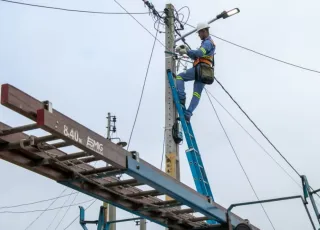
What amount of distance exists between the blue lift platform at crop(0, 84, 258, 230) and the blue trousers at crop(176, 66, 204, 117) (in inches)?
120

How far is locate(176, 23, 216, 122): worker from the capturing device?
1021cm

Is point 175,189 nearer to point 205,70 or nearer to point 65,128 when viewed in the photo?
point 65,128

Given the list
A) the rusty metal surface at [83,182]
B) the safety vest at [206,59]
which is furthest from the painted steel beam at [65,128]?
the safety vest at [206,59]

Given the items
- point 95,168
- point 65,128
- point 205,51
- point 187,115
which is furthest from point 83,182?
point 205,51

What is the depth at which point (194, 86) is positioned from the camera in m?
10.5

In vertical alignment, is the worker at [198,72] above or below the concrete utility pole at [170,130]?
above

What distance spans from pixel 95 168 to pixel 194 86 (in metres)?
4.91

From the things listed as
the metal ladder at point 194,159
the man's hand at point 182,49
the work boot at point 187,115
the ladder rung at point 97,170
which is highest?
the man's hand at point 182,49

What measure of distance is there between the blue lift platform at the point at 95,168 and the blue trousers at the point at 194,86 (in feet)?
9.97

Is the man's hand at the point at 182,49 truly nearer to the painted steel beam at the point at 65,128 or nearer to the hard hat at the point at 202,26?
the hard hat at the point at 202,26

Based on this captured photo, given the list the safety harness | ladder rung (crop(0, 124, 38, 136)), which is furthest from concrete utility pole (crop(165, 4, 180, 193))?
ladder rung (crop(0, 124, 38, 136))

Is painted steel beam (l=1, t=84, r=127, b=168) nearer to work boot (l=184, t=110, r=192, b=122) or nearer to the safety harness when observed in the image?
work boot (l=184, t=110, r=192, b=122)

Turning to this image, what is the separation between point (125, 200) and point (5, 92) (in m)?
2.67

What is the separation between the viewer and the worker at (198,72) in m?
10.2
